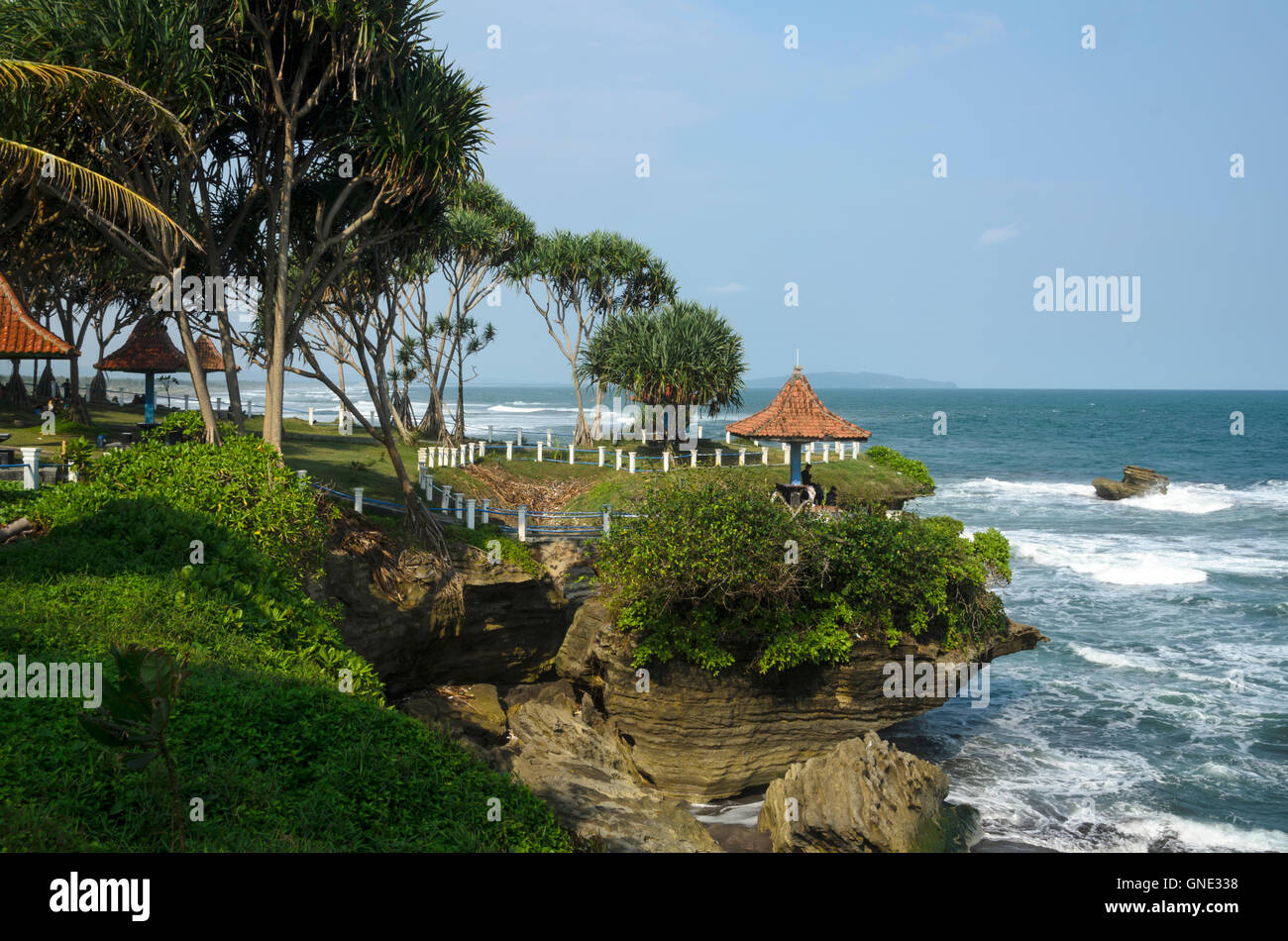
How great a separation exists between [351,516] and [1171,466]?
72418 mm

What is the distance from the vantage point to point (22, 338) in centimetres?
1812

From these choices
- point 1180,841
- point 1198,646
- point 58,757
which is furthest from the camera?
point 1198,646

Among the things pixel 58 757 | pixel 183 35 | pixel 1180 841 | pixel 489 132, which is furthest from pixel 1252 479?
pixel 58 757

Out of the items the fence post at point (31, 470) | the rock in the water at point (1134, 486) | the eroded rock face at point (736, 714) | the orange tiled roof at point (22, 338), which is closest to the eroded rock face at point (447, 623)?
the eroded rock face at point (736, 714)

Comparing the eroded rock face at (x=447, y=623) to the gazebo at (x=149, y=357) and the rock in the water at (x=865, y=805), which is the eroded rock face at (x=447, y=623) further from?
the gazebo at (x=149, y=357)

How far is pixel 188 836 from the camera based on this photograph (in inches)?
264

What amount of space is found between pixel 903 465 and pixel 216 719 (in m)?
31.0

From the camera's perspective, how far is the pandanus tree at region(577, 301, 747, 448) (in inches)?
1537

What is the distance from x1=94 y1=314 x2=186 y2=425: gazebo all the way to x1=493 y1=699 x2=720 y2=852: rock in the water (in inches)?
951

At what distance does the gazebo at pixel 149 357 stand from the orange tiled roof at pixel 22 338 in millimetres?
15338

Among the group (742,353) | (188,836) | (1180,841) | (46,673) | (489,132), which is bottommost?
(1180,841)

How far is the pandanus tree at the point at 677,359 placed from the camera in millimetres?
39031

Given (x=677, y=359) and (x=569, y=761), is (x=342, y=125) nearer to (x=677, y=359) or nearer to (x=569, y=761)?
(x=569, y=761)
